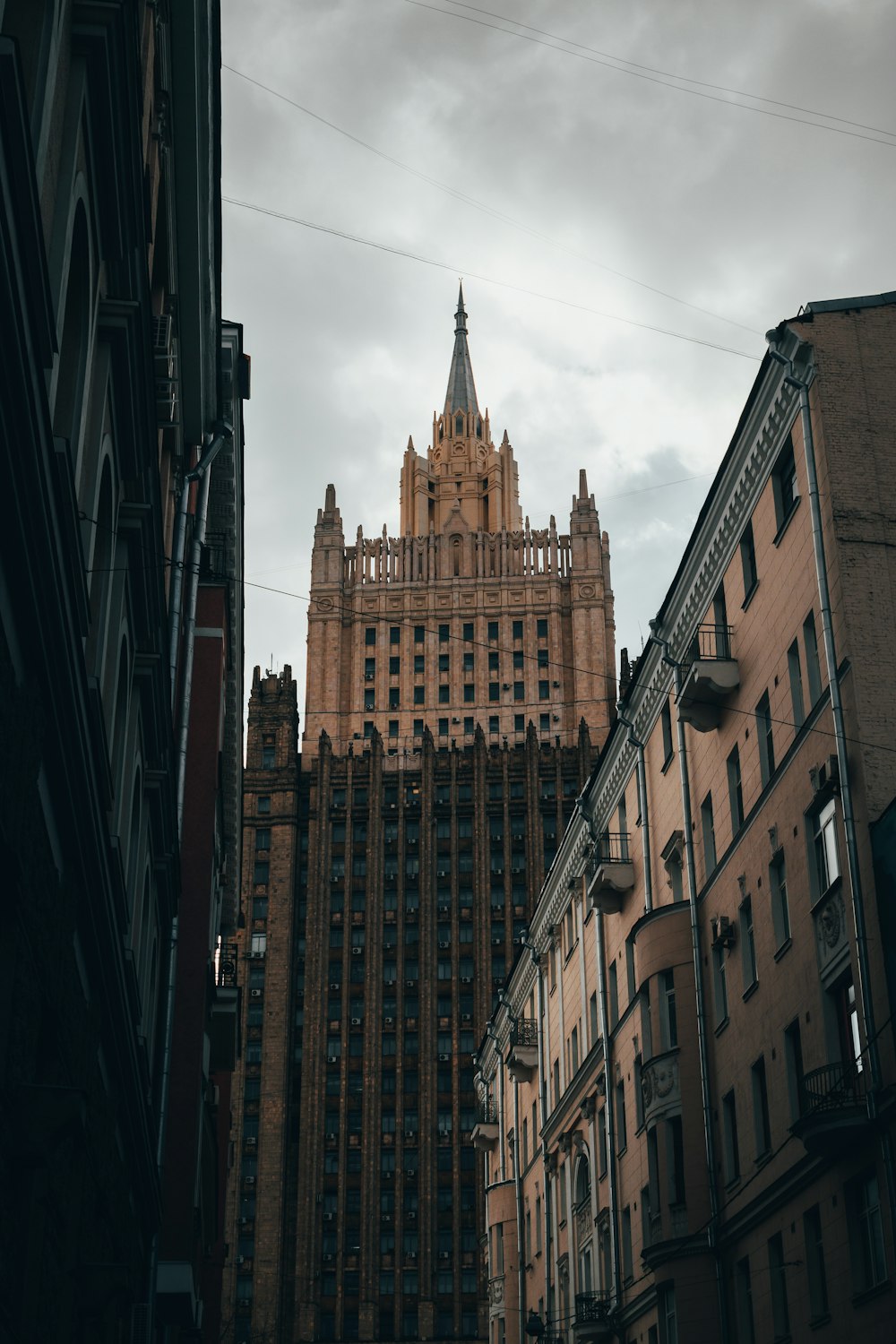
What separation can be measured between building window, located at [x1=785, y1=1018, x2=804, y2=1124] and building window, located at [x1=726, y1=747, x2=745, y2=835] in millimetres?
5338

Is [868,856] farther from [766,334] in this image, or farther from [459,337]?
[459,337]

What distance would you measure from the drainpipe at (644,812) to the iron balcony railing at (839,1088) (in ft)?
46.1

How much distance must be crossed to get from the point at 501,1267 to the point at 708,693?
3584 centimetres

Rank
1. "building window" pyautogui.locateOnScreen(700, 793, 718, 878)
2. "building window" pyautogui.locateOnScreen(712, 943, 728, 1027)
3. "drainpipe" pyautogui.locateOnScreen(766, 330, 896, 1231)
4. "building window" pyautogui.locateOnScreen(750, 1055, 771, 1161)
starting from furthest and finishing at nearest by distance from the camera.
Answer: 1. "building window" pyautogui.locateOnScreen(700, 793, 718, 878)
2. "building window" pyautogui.locateOnScreen(712, 943, 728, 1027)
3. "building window" pyautogui.locateOnScreen(750, 1055, 771, 1161)
4. "drainpipe" pyautogui.locateOnScreen(766, 330, 896, 1231)

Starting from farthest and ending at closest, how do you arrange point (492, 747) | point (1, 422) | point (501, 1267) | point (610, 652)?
point (610, 652)
point (492, 747)
point (501, 1267)
point (1, 422)

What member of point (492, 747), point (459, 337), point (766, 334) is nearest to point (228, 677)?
point (766, 334)

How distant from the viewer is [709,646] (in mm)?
37156

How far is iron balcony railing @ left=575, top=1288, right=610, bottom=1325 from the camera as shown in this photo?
44.3 metres

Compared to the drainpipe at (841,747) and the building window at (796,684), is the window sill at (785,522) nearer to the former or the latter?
the drainpipe at (841,747)

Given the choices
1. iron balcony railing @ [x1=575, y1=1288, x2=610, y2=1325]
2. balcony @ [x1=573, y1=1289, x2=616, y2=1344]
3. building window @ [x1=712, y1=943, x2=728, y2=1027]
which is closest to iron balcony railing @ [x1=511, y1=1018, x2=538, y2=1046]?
iron balcony railing @ [x1=575, y1=1288, x2=610, y2=1325]

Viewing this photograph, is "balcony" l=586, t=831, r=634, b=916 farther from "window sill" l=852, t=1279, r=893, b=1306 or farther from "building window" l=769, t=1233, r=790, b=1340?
"window sill" l=852, t=1279, r=893, b=1306

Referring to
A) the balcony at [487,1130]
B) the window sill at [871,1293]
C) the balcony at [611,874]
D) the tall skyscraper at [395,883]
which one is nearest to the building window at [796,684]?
the window sill at [871,1293]

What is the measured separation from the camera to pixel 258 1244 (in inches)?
4227

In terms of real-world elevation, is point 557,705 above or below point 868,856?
above
